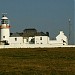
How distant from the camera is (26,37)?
76.9m

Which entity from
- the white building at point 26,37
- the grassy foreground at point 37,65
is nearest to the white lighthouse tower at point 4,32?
the white building at point 26,37

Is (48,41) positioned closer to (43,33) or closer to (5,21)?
(43,33)

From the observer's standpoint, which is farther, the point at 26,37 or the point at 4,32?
the point at 26,37

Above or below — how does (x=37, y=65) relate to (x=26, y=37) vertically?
below

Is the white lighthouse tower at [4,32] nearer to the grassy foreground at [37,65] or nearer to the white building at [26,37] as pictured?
the white building at [26,37]

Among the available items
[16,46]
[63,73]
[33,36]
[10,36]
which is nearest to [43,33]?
[33,36]

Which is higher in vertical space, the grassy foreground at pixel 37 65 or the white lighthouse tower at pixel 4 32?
the white lighthouse tower at pixel 4 32

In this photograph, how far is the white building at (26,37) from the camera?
7262cm

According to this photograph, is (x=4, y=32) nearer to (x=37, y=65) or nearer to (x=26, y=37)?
(x=26, y=37)

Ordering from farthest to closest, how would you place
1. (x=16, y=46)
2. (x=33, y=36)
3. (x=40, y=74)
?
1. (x=33, y=36)
2. (x=16, y=46)
3. (x=40, y=74)

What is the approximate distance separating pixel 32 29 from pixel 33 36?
8.35 feet

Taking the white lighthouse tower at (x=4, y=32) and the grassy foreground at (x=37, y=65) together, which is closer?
the grassy foreground at (x=37, y=65)

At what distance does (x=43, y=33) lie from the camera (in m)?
77.9

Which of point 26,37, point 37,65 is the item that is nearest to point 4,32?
point 26,37
